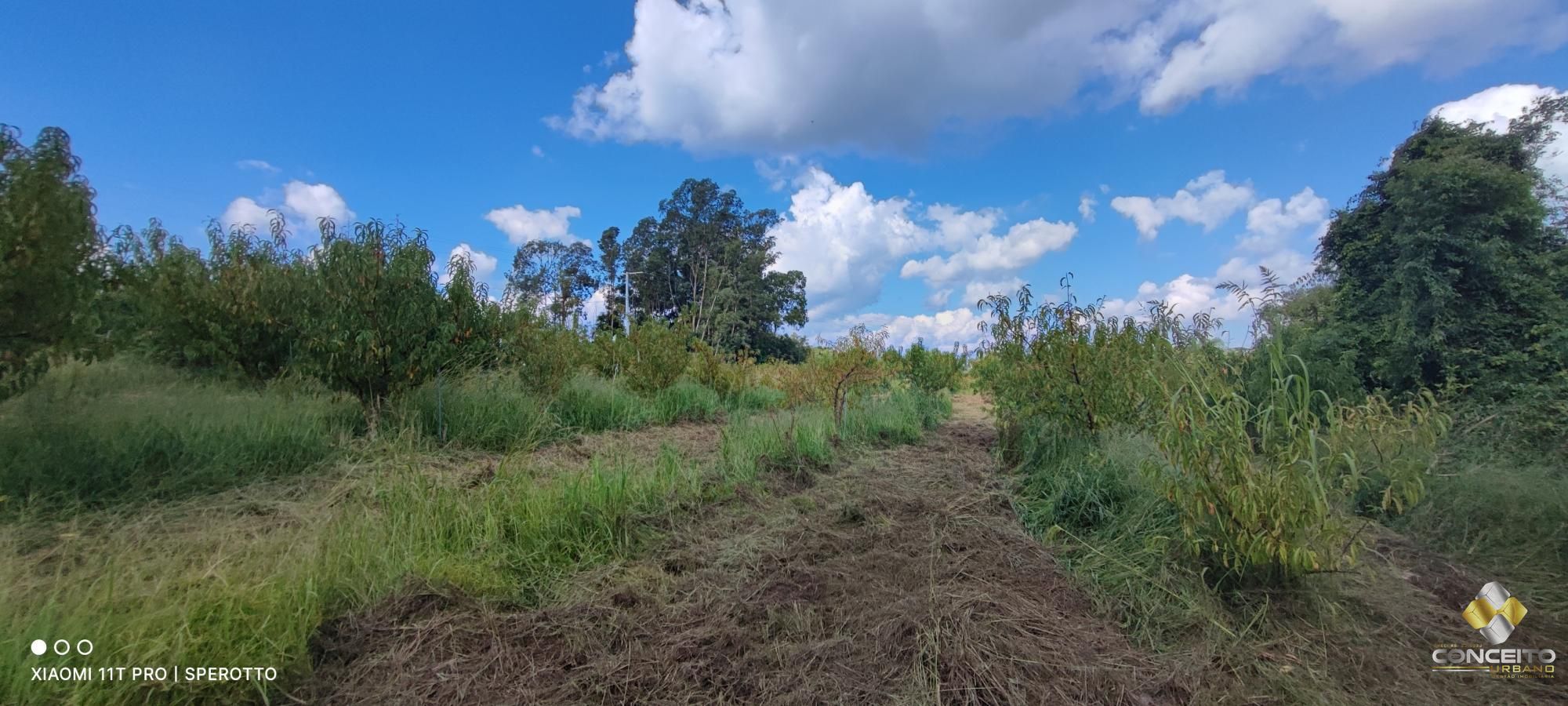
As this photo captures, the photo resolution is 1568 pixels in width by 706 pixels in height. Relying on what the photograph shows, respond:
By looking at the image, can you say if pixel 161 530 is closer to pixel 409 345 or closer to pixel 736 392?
pixel 409 345

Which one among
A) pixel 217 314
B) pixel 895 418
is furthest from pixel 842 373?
pixel 217 314

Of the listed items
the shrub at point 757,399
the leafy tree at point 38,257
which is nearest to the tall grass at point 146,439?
the leafy tree at point 38,257

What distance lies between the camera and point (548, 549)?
339cm

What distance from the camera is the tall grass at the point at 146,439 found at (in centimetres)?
392

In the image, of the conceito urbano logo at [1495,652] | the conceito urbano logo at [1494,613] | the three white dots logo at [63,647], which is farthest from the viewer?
the conceito urbano logo at [1494,613]

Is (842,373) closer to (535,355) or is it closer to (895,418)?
(895,418)

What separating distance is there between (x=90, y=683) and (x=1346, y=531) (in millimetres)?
4894

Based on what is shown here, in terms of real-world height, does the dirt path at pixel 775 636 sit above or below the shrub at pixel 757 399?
below

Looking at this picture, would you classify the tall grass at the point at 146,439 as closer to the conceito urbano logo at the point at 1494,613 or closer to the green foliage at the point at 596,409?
the green foliage at the point at 596,409

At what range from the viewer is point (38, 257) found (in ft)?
12.5

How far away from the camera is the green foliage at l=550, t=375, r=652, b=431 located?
7691 millimetres

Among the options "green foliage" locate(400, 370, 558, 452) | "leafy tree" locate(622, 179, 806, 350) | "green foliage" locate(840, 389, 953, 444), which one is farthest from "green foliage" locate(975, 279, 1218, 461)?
"leafy tree" locate(622, 179, 806, 350)

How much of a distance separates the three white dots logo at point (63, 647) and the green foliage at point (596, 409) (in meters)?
5.19

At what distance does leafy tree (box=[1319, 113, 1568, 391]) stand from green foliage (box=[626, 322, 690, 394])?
8.97 meters
